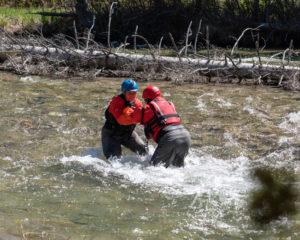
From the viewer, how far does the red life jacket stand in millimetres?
6363

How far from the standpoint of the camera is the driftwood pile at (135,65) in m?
12.2

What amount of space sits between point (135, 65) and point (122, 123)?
6650mm

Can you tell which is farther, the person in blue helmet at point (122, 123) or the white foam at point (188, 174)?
the person in blue helmet at point (122, 123)

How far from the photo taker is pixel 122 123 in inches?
258

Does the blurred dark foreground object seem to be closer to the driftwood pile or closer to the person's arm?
the person's arm

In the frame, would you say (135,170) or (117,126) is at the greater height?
(117,126)

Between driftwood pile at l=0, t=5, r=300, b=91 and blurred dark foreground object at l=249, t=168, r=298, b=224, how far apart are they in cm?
596

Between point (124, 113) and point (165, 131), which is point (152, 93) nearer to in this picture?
point (124, 113)

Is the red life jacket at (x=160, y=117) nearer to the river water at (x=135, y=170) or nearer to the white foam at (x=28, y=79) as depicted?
the river water at (x=135, y=170)

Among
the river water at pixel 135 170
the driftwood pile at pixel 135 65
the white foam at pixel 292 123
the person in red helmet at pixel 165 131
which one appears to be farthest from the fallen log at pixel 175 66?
the person in red helmet at pixel 165 131

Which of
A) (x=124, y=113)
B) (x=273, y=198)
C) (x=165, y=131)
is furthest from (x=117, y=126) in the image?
(x=273, y=198)

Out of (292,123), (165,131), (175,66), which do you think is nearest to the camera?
(165,131)

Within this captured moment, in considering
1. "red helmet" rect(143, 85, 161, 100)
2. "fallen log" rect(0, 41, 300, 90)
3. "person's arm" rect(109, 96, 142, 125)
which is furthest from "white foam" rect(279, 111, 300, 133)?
"person's arm" rect(109, 96, 142, 125)

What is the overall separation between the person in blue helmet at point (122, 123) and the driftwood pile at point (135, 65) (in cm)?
529
